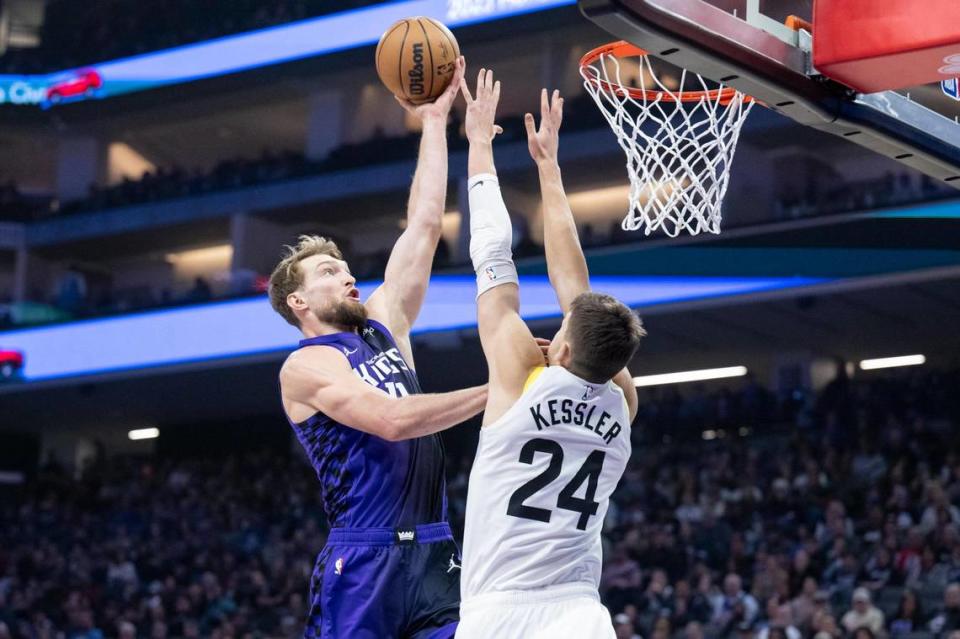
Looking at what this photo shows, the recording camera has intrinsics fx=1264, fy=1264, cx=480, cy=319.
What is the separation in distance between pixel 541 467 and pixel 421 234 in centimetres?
152

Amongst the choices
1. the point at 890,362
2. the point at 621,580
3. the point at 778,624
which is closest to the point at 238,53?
the point at 890,362

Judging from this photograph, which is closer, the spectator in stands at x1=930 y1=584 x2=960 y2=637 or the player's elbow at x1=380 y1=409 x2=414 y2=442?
the player's elbow at x1=380 y1=409 x2=414 y2=442

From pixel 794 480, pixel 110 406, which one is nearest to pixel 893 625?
pixel 794 480

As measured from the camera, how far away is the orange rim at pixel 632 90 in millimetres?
5535

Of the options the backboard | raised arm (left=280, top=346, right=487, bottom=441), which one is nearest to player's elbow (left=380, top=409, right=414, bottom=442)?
raised arm (left=280, top=346, right=487, bottom=441)

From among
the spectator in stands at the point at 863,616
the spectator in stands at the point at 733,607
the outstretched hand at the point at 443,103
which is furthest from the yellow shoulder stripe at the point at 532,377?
the spectator in stands at the point at 733,607

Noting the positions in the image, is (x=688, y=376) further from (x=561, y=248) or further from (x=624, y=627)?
(x=561, y=248)

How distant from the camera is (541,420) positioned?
11.6 feet

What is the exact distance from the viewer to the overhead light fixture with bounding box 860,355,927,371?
2091cm

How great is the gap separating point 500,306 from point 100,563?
58.3 ft

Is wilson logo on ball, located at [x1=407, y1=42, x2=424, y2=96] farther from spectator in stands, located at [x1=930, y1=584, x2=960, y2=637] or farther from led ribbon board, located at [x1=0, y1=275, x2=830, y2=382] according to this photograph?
led ribbon board, located at [x1=0, y1=275, x2=830, y2=382]

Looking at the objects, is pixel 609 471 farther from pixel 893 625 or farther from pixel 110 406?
pixel 110 406

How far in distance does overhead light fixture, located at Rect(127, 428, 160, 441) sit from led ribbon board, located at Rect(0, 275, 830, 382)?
17.6 ft

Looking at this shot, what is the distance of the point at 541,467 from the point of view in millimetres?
3590
